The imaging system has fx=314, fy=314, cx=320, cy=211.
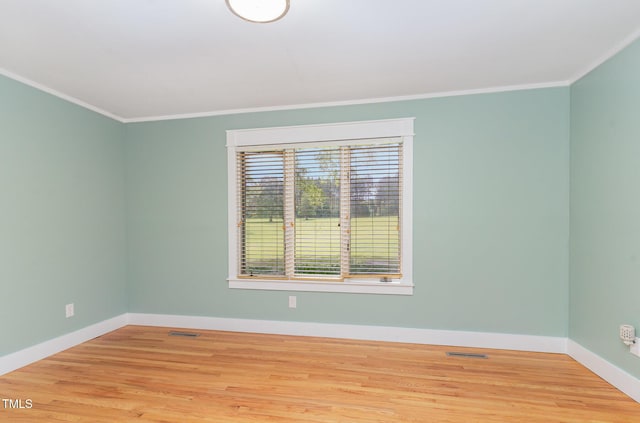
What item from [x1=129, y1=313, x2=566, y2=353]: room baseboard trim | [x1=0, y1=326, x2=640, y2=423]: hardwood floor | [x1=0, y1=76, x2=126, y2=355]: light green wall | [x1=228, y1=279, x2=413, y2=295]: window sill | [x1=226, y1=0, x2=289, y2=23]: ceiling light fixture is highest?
[x1=226, y1=0, x2=289, y2=23]: ceiling light fixture

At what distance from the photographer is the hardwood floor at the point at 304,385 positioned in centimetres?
205

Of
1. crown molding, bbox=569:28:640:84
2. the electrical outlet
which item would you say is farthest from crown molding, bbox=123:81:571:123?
the electrical outlet

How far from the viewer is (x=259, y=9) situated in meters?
1.71

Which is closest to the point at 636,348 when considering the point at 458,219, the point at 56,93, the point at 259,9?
the point at 458,219

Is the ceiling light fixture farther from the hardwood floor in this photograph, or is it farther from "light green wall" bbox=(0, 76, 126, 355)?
the hardwood floor

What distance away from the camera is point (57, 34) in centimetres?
206

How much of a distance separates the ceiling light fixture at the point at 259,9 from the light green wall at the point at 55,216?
7.58 ft

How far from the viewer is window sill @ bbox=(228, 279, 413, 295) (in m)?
3.19

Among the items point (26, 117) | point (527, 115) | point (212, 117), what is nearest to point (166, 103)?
point (212, 117)

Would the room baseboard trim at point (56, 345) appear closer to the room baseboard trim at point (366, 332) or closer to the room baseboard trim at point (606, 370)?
the room baseboard trim at point (366, 332)

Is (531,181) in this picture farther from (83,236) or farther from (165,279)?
(83,236)

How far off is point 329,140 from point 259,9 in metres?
1.71

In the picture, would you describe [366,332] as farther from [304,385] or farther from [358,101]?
[358,101]

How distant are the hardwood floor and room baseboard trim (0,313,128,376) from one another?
2.8 inches
